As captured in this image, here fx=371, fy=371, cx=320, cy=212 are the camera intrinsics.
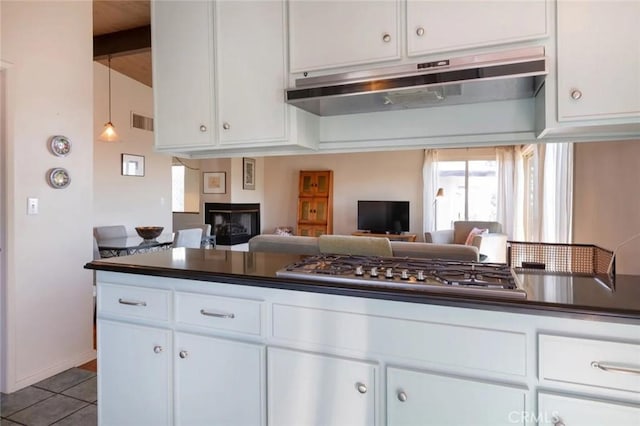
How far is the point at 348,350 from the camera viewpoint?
4.46 ft

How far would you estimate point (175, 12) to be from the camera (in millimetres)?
2053

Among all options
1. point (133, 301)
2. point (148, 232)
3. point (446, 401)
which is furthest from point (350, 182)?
point (446, 401)

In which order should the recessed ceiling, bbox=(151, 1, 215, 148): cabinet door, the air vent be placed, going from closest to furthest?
1. bbox=(151, 1, 215, 148): cabinet door
2. the recessed ceiling
3. the air vent

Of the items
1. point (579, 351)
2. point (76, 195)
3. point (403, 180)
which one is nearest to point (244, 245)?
point (403, 180)

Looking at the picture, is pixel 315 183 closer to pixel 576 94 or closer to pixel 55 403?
pixel 55 403

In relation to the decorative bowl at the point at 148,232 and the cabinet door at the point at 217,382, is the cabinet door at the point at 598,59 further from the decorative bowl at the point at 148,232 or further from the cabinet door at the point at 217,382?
the decorative bowl at the point at 148,232

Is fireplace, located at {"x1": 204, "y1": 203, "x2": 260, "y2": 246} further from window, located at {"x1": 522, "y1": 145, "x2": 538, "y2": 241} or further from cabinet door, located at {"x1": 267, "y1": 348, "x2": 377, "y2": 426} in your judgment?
cabinet door, located at {"x1": 267, "y1": 348, "x2": 377, "y2": 426}

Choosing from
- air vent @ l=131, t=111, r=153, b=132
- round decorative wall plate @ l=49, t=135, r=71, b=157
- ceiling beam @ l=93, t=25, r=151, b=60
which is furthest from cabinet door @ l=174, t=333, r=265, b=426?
air vent @ l=131, t=111, r=153, b=132

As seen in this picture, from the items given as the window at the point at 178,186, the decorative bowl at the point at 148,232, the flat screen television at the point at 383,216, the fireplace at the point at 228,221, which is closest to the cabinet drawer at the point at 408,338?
the decorative bowl at the point at 148,232

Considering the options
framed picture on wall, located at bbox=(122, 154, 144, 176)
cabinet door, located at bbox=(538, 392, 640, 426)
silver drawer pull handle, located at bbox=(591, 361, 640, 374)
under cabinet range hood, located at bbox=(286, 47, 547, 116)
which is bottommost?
cabinet door, located at bbox=(538, 392, 640, 426)

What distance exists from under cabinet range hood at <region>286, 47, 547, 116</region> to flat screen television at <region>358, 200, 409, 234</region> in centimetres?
564

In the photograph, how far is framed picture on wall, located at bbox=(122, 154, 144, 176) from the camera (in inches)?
227

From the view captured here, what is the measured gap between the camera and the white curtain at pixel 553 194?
3.62m

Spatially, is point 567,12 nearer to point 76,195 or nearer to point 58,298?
point 76,195
